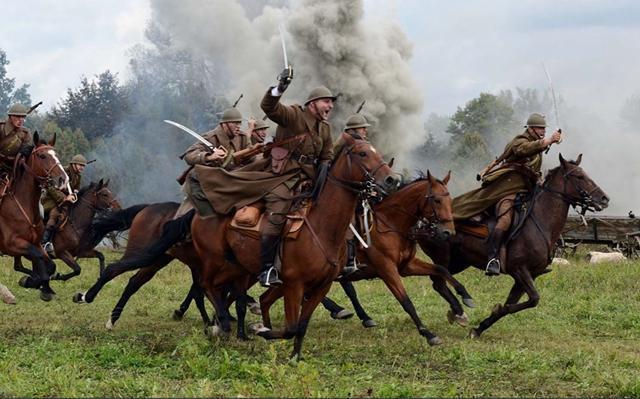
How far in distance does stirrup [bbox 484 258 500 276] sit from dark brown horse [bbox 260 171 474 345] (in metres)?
0.48

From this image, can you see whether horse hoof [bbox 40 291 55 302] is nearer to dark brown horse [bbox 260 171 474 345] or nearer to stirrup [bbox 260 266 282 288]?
dark brown horse [bbox 260 171 474 345]

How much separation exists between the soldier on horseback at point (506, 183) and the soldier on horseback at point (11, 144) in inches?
239

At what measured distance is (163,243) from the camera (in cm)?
1217

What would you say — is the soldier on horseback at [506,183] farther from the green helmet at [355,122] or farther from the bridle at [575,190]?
the green helmet at [355,122]

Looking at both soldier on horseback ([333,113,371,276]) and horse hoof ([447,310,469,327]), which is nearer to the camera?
soldier on horseback ([333,113,371,276])

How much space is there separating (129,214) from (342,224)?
180 inches

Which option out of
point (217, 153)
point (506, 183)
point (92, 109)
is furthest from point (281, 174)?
point (92, 109)

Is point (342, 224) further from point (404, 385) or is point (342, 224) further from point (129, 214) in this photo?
point (129, 214)

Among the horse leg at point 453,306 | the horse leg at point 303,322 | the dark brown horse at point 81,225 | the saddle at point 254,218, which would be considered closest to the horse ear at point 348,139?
the saddle at point 254,218

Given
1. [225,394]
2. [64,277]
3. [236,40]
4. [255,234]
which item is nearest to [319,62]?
[236,40]

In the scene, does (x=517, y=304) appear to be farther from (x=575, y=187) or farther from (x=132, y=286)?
(x=132, y=286)

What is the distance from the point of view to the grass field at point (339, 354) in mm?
8195

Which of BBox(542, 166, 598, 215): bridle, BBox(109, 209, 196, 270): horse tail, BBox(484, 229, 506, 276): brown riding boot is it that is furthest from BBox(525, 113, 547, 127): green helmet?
BBox(109, 209, 196, 270): horse tail

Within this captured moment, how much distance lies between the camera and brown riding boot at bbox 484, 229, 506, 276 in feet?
42.6
